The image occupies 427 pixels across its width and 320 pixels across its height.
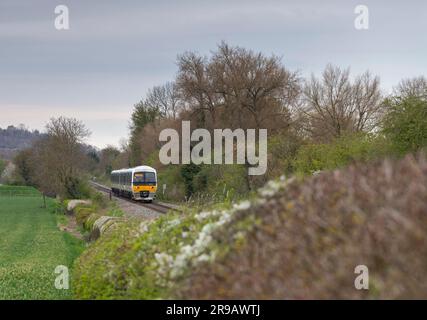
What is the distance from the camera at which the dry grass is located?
453 cm

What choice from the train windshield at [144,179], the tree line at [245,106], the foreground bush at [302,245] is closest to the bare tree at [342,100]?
the tree line at [245,106]

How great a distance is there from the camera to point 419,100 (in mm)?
23609

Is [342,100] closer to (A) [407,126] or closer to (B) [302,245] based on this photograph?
(A) [407,126]

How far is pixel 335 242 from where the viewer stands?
5.05m

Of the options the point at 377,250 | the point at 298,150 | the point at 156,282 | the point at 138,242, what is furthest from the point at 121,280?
the point at 298,150

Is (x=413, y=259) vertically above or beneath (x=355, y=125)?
beneath

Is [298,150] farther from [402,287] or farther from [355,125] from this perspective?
[402,287]

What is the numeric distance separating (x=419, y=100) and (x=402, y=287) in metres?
20.8

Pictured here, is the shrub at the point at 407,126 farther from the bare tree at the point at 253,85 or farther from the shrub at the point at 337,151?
the bare tree at the point at 253,85

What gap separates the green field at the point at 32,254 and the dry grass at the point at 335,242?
5.38m

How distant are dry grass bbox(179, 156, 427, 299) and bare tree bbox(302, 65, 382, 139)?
41.4 meters

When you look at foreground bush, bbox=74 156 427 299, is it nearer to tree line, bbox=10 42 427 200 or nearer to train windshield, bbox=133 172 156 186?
tree line, bbox=10 42 427 200

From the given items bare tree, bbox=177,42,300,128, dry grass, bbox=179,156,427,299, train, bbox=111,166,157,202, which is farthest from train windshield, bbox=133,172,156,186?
dry grass, bbox=179,156,427,299

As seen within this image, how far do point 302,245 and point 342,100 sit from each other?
4499cm
